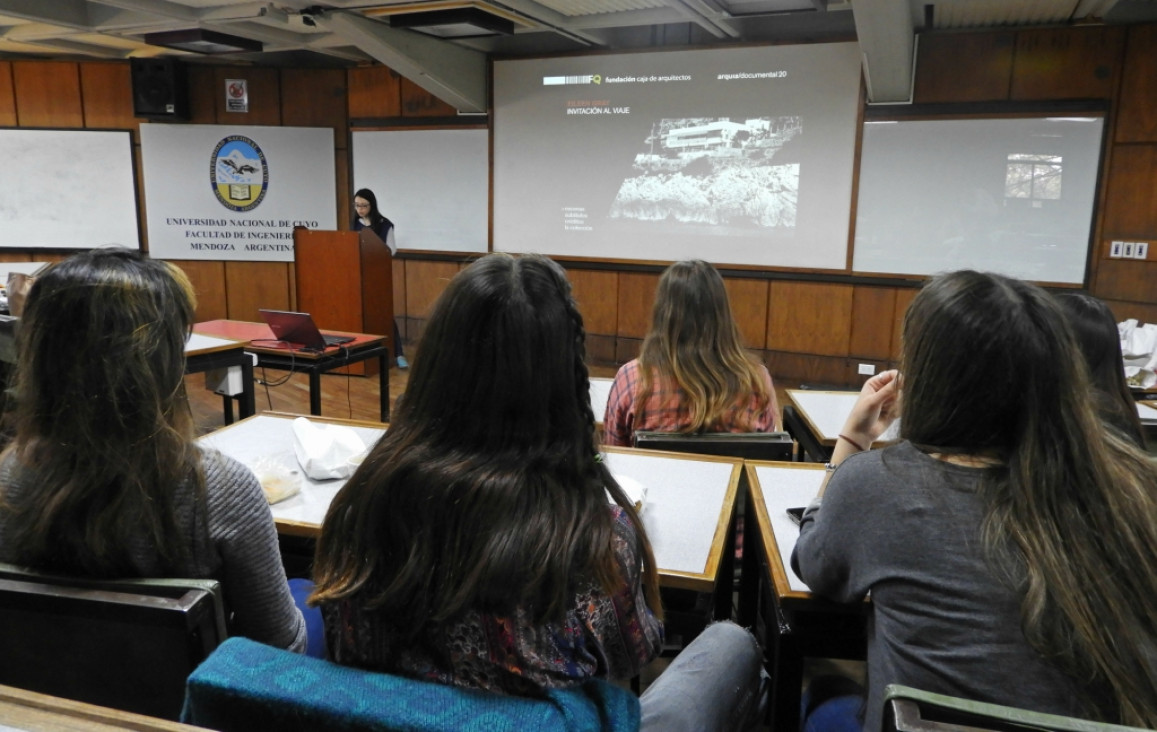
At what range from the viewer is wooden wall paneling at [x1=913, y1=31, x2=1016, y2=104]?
15.4 feet

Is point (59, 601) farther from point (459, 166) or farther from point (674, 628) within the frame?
point (459, 166)

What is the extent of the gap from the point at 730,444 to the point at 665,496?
392 millimetres

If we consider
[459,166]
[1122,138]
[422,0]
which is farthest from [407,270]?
[1122,138]

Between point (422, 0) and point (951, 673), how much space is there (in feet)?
14.7

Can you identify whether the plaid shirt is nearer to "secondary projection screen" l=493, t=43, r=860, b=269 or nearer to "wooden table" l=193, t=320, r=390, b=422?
"wooden table" l=193, t=320, r=390, b=422

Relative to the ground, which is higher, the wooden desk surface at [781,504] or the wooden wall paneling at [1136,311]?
the wooden wall paneling at [1136,311]

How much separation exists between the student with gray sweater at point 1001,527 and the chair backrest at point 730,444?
882 millimetres

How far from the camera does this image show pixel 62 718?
0.63m

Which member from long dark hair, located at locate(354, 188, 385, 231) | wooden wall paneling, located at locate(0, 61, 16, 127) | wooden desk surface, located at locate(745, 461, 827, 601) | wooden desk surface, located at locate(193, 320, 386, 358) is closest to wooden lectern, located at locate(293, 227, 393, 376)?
long dark hair, located at locate(354, 188, 385, 231)

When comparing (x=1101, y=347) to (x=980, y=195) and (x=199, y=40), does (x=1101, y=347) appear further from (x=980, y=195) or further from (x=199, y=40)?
(x=199, y=40)

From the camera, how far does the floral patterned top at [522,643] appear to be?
81cm

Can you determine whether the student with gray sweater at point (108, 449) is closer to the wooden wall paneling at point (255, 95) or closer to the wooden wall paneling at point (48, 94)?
the wooden wall paneling at point (255, 95)

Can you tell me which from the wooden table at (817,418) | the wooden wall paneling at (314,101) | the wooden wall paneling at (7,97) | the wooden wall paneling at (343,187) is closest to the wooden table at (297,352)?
the wooden table at (817,418)

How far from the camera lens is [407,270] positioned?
665 centimetres
